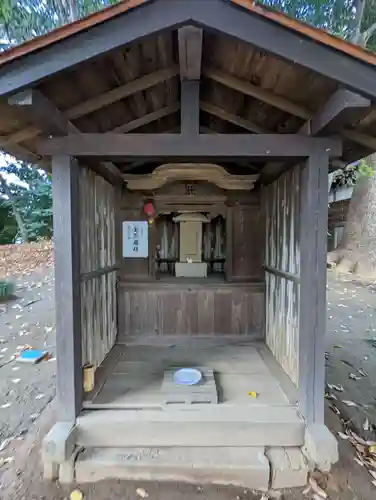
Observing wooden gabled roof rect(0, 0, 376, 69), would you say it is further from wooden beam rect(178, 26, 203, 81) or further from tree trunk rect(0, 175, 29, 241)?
tree trunk rect(0, 175, 29, 241)

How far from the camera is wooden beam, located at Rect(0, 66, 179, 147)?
8.68 feet

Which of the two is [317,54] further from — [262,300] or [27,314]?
[27,314]

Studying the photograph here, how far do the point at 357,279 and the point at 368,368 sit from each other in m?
7.03

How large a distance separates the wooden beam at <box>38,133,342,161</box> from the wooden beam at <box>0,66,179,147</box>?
166 mm

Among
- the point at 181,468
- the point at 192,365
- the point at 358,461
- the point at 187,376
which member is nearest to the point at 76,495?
the point at 181,468

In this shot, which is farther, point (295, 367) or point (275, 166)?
point (275, 166)

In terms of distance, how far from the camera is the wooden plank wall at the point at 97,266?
318cm

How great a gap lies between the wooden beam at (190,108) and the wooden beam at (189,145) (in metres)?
0.06

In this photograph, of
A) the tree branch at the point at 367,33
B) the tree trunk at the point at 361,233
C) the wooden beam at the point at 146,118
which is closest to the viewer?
the wooden beam at the point at 146,118

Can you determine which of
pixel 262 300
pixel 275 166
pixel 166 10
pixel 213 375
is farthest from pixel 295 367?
pixel 166 10

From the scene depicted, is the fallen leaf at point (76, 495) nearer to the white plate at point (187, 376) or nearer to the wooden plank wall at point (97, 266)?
the wooden plank wall at point (97, 266)

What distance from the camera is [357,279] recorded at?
11.1 metres

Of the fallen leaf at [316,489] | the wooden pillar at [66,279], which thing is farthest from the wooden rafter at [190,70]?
the fallen leaf at [316,489]

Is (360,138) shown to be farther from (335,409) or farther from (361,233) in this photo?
(361,233)
